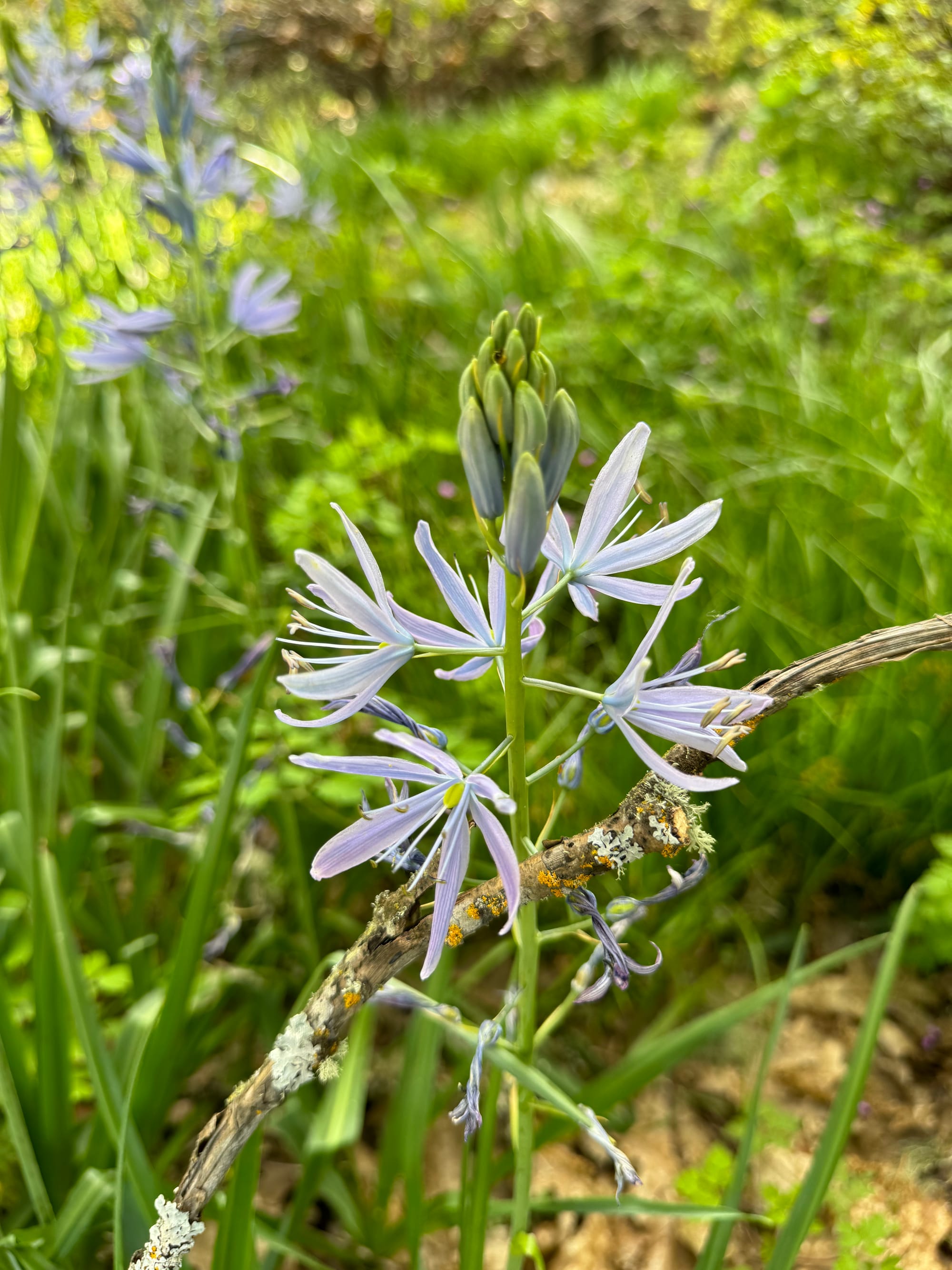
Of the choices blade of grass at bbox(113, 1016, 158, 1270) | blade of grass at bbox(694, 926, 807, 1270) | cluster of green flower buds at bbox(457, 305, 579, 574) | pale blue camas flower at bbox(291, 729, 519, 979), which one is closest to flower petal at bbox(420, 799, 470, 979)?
pale blue camas flower at bbox(291, 729, 519, 979)

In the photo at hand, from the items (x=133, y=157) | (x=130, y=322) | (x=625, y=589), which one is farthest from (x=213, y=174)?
(x=625, y=589)

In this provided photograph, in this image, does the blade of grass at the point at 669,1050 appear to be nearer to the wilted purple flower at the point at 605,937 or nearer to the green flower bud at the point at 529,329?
the wilted purple flower at the point at 605,937

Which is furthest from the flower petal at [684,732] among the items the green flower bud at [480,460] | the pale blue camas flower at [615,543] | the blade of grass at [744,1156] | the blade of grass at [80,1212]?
the blade of grass at [80,1212]

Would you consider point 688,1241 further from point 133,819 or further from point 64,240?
point 64,240

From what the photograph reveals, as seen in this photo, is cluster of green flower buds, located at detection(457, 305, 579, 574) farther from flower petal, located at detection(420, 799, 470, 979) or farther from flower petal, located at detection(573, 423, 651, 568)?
flower petal, located at detection(420, 799, 470, 979)

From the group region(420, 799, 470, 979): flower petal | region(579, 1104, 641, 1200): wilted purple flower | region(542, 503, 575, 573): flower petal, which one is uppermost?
region(542, 503, 575, 573): flower petal

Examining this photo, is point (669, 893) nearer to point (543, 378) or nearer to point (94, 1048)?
point (543, 378)
